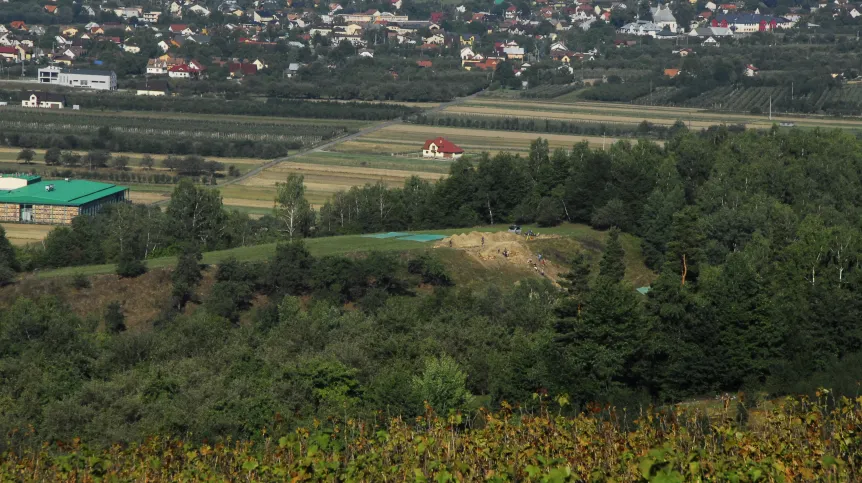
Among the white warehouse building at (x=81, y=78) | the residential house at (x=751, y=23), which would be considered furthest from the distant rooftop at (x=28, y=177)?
the residential house at (x=751, y=23)

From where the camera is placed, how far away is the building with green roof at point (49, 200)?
59062mm

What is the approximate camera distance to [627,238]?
5353 centimetres

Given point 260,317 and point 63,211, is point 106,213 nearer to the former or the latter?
point 63,211

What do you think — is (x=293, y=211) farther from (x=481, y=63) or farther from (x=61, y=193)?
(x=481, y=63)

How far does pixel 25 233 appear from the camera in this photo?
56906mm

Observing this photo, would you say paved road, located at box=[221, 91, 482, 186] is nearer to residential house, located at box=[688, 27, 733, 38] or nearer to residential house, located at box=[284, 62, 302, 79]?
residential house, located at box=[284, 62, 302, 79]

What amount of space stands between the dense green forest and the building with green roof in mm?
4210

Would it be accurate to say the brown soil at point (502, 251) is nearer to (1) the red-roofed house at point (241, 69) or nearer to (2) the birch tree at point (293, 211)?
(2) the birch tree at point (293, 211)

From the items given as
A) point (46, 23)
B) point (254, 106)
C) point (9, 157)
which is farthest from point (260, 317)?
point (46, 23)

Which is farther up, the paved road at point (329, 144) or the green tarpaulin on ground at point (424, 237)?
the paved road at point (329, 144)

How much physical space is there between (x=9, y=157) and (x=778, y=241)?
143ft

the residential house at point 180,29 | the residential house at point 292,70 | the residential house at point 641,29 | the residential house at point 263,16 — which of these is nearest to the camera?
the residential house at point 292,70

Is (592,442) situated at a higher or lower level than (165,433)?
higher

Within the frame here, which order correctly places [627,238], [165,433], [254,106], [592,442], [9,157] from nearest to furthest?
1. [592,442]
2. [165,433]
3. [627,238]
4. [9,157]
5. [254,106]
